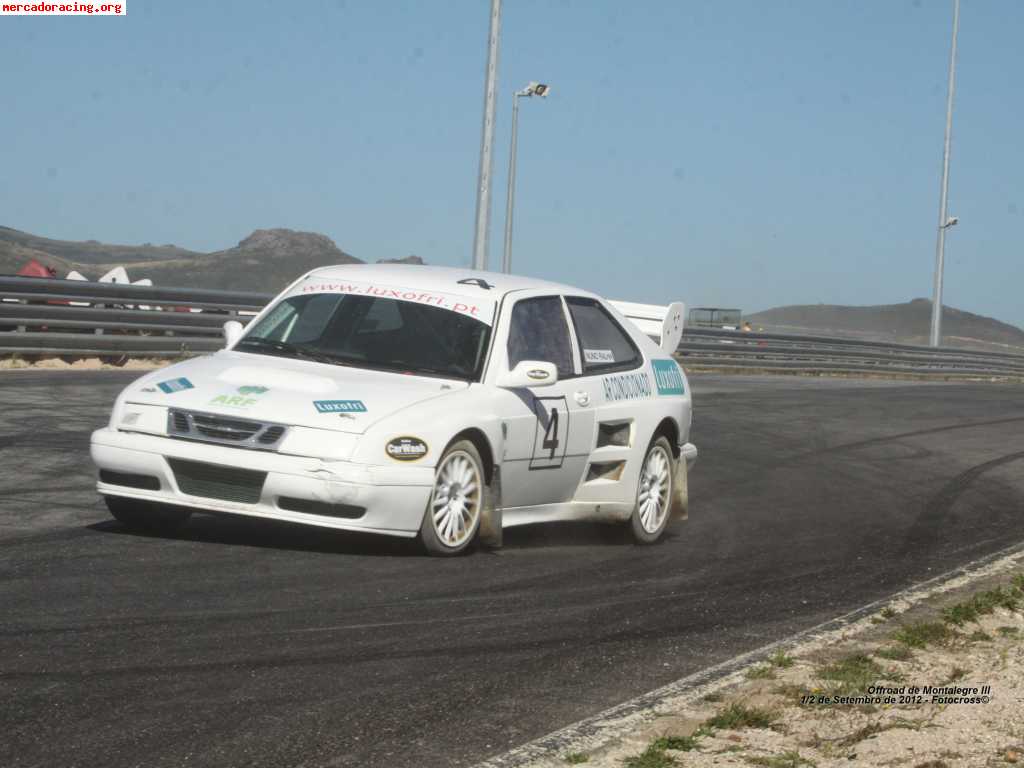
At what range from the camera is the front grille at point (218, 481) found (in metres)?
7.36

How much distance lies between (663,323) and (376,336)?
283 cm

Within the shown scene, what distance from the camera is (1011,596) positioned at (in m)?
7.41

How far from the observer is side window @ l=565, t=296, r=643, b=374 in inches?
364

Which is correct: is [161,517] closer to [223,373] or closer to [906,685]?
[223,373]

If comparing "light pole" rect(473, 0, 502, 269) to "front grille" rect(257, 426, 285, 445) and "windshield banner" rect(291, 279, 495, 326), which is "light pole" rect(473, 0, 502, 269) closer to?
"windshield banner" rect(291, 279, 495, 326)

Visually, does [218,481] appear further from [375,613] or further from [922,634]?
[922,634]

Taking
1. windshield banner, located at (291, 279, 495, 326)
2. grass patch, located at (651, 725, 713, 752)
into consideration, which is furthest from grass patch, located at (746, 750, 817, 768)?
windshield banner, located at (291, 279, 495, 326)

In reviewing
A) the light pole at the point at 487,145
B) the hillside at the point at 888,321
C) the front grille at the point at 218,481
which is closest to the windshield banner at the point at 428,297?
the front grille at the point at 218,481

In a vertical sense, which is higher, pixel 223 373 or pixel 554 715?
pixel 223 373

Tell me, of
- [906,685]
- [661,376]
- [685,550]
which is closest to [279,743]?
[906,685]

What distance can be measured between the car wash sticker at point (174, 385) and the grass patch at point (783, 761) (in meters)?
4.17

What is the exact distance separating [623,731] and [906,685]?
132 cm

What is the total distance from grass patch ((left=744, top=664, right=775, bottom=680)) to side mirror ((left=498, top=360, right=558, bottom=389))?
2.90 metres

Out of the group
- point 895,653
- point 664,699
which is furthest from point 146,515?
point 895,653
